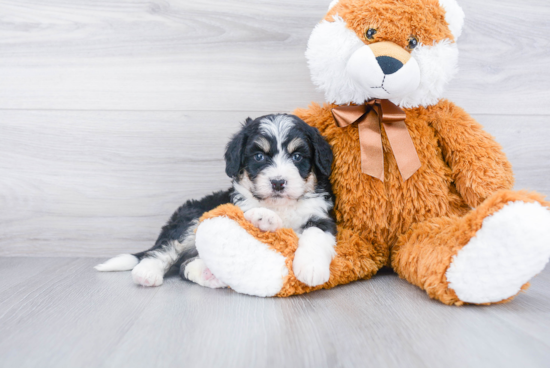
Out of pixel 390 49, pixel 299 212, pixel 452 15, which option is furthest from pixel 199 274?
pixel 452 15

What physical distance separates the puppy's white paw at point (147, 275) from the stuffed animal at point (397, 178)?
33cm

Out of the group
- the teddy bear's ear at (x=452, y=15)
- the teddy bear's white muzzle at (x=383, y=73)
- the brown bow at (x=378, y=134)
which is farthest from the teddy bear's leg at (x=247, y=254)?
the teddy bear's ear at (x=452, y=15)

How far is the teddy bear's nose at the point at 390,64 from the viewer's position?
4.64 ft

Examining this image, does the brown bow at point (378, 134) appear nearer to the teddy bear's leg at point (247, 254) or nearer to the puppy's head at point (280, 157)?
the puppy's head at point (280, 157)

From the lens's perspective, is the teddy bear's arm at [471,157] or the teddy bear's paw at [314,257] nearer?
the teddy bear's paw at [314,257]

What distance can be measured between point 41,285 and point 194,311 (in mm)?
794

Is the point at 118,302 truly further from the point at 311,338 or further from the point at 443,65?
the point at 443,65

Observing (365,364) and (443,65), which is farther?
(443,65)

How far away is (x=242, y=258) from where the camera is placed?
1.36 metres

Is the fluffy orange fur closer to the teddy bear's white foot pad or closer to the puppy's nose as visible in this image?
the puppy's nose

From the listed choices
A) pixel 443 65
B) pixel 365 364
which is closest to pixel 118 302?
pixel 365 364

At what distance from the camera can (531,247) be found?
3.77ft

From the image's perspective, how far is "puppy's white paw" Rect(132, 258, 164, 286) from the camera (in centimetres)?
160

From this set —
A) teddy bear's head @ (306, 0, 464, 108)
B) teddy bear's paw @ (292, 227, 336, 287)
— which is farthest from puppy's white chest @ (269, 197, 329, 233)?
teddy bear's head @ (306, 0, 464, 108)
